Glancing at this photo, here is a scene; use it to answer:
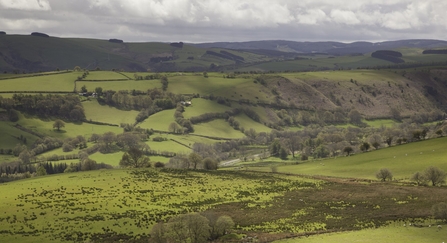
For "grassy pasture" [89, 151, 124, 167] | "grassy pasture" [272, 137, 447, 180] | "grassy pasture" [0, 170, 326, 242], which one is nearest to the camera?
"grassy pasture" [0, 170, 326, 242]

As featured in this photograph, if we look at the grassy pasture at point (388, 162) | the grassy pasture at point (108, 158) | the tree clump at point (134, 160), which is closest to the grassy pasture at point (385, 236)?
the grassy pasture at point (388, 162)

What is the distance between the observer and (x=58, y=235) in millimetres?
72250

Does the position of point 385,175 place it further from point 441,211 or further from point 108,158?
point 108,158

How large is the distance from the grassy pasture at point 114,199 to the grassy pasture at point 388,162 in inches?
802

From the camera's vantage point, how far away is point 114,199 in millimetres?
95750

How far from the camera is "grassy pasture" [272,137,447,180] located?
125750 millimetres

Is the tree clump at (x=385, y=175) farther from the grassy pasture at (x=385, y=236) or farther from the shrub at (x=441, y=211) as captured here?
the grassy pasture at (x=385, y=236)

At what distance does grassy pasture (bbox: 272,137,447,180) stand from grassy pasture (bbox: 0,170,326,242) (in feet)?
66.8

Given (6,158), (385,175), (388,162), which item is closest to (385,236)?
(385,175)

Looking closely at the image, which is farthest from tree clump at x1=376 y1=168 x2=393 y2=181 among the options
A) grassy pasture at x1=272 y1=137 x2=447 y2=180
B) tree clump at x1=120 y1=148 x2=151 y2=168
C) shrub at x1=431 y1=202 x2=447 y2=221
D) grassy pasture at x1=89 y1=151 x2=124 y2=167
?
grassy pasture at x1=89 y1=151 x2=124 y2=167

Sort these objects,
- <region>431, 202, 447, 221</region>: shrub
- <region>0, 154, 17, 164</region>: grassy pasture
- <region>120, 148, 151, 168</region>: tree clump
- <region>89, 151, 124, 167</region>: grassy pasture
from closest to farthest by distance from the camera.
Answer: <region>431, 202, 447, 221</region>: shrub
<region>120, 148, 151, 168</region>: tree clump
<region>89, 151, 124, 167</region>: grassy pasture
<region>0, 154, 17, 164</region>: grassy pasture

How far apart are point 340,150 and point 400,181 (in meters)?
82.5

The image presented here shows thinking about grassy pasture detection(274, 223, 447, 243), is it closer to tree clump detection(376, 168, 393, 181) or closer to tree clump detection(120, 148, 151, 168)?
tree clump detection(376, 168, 393, 181)

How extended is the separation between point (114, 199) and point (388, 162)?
8333cm
